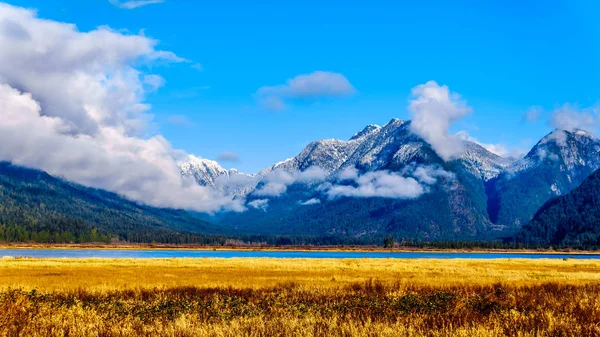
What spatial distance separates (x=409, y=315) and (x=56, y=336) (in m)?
13.8

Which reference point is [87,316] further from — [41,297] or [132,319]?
[41,297]

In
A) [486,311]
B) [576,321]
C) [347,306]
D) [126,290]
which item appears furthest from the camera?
[126,290]

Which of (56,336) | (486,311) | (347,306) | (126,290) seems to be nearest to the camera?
(56,336)

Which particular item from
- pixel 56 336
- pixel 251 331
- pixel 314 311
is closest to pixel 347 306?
pixel 314 311

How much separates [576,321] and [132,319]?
17991mm

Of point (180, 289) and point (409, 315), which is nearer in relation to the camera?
point (409, 315)

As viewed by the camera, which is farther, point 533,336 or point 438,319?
point 438,319

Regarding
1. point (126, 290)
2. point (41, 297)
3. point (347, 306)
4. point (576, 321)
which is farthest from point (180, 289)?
point (576, 321)

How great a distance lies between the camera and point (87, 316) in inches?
912

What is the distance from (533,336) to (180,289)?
28.6m

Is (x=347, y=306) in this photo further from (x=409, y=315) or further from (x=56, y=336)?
(x=56, y=336)

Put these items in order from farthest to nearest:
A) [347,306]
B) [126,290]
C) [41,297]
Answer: [126,290]
[41,297]
[347,306]

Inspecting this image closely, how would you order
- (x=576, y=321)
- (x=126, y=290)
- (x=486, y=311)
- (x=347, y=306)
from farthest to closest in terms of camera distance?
(x=126, y=290) < (x=347, y=306) < (x=486, y=311) < (x=576, y=321)

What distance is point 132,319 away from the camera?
23359 millimetres
